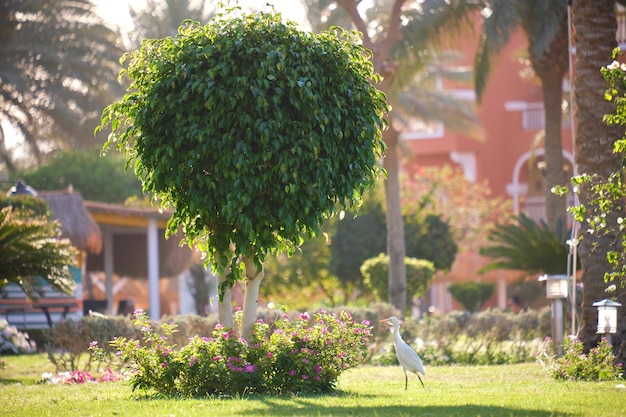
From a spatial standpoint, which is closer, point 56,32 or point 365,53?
point 365,53

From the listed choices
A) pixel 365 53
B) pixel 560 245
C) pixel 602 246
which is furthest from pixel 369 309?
pixel 365 53

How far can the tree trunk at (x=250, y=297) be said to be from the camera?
1185 cm

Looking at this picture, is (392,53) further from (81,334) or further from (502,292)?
(502,292)

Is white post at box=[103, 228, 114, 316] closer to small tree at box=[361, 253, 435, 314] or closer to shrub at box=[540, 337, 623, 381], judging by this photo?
small tree at box=[361, 253, 435, 314]

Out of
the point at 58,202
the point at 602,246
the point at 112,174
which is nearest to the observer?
the point at 602,246

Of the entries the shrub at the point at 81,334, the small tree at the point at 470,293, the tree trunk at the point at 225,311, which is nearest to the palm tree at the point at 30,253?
the shrub at the point at 81,334

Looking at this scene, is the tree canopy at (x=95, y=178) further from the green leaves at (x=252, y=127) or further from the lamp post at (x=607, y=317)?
the green leaves at (x=252, y=127)

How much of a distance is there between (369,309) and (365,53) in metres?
7.65

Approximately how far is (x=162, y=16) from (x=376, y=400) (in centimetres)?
2856

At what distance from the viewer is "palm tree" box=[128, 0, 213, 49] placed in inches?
1446

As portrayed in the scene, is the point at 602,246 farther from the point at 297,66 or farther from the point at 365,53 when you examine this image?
the point at 297,66

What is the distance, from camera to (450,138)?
147ft

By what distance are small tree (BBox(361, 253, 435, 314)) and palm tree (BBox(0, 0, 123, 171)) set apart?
8.60m

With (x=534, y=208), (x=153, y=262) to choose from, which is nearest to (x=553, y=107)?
(x=153, y=262)
